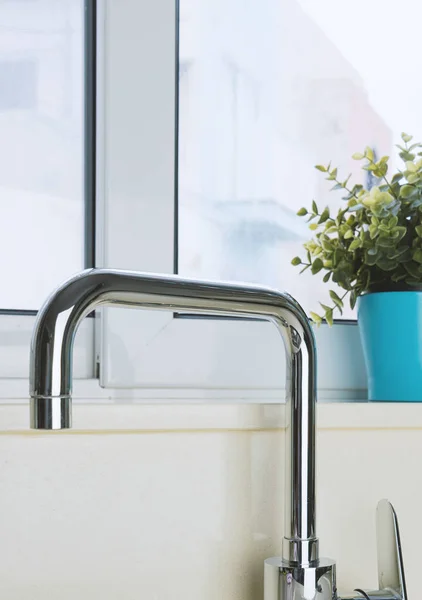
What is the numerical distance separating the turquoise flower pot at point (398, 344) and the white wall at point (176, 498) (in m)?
0.05

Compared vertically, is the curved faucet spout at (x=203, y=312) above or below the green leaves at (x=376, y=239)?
below

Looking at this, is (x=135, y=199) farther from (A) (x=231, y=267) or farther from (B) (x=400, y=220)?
(B) (x=400, y=220)

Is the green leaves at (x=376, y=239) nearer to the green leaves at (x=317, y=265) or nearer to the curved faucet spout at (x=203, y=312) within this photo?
the green leaves at (x=317, y=265)

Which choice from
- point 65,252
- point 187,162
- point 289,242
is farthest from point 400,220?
point 65,252

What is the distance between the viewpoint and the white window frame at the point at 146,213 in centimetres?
93

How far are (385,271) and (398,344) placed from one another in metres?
0.09

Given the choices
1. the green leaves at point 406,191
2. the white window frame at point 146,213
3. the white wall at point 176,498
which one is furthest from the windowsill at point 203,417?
the green leaves at point 406,191

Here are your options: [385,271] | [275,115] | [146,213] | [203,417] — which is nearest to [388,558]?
[203,417]

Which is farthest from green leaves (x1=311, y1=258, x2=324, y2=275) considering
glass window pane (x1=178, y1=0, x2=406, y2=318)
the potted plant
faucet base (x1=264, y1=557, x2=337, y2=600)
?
faucet base (x1=264, y1=557, x2=337, y2=600)

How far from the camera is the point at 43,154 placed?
960 mm

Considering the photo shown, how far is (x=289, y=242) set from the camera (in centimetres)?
106

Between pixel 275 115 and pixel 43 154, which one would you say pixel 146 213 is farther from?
pixel 275 115

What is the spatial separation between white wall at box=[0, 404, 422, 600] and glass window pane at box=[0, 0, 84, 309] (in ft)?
0.90

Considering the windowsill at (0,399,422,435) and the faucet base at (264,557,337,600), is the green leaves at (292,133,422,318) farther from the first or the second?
the faucet base at (264,557,337,600)
